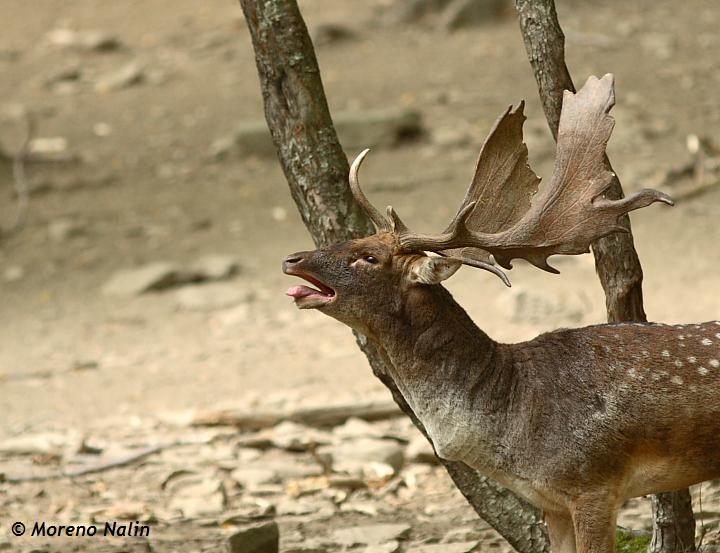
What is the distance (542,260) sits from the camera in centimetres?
398

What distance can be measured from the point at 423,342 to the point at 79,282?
7633 millimetres

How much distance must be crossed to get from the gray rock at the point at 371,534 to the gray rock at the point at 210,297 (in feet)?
15.5

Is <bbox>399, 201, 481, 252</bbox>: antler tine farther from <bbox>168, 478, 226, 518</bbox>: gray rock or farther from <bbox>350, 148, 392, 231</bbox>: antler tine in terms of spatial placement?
<bbox>168, 478, 226, 518</bbox>: gray rock

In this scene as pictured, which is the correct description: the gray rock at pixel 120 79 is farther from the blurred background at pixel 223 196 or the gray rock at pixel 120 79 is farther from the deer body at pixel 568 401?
the deer body at pixel 568 401

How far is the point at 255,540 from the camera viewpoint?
515cm

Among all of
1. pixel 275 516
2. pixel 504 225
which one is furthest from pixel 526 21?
pixel 275 516

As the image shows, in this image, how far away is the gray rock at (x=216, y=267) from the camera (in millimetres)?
10828

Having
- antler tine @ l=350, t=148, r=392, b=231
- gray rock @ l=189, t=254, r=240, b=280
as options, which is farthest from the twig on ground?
antler tine @ l=350, t=148, r=392, b=231

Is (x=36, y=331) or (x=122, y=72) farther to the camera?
(x=122, y=72)

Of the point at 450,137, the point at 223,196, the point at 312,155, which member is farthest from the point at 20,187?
the point at 312,155

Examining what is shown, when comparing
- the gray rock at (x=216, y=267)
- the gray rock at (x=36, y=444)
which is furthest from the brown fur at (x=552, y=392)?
the gray rock at (x=216, y=267)

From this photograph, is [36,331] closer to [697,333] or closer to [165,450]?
[165,450]

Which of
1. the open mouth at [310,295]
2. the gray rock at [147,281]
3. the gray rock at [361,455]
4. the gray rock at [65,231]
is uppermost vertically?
the gray rock at [65,231]

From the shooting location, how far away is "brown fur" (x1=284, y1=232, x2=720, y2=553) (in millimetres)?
3828
